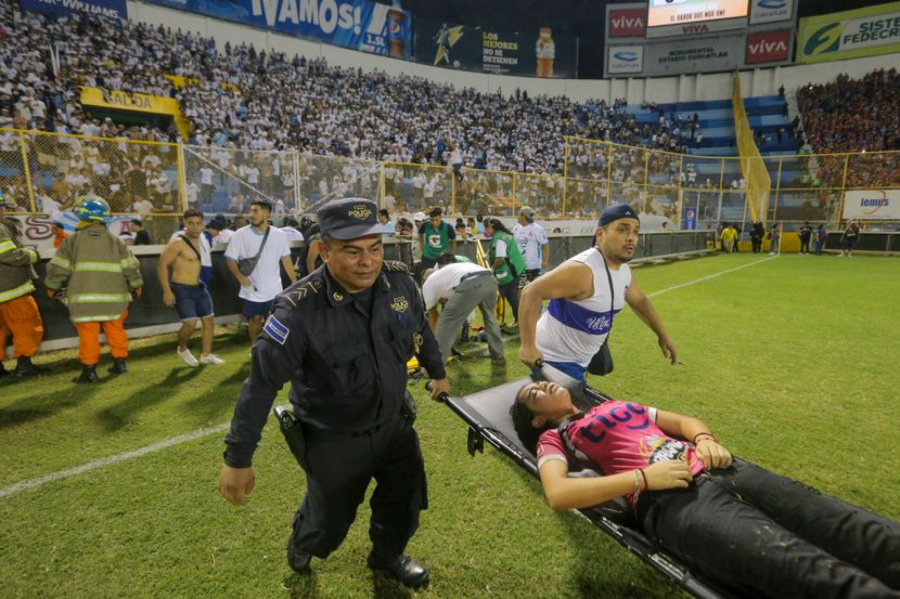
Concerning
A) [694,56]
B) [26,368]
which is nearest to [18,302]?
[26,368]

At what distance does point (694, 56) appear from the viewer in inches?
1572

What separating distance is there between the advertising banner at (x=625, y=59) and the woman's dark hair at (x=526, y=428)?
46.2 metres

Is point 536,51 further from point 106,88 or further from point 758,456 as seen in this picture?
point 758,456

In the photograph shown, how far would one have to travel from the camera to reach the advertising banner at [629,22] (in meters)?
41.2

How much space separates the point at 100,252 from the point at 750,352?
8.62m

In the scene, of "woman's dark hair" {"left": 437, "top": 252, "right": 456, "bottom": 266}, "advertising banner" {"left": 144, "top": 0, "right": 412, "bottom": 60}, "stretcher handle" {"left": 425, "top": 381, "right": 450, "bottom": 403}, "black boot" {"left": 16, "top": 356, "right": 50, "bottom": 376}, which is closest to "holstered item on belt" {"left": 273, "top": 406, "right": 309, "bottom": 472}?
"stretcher handle" {"left": 425, "top": 381, "right": 450, "bottom": 403}

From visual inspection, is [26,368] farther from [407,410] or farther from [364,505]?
[407,410]

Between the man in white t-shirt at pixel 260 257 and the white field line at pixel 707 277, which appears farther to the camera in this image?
the white field line at pixel 707 277

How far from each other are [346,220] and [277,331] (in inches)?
21.8

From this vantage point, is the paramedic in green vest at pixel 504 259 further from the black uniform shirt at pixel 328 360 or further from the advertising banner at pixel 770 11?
the advertising banner at pixel 770 11

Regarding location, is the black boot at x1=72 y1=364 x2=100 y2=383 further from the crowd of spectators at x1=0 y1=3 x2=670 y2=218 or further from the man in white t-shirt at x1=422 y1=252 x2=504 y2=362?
the crowd of spectators at x1=0 y1=3 x2=670 y2=218

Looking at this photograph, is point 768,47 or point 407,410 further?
point 768,47

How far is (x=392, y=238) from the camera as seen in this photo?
10969 mm

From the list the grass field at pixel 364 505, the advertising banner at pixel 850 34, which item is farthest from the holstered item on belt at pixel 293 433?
the advertising banner at pixel 850 34
